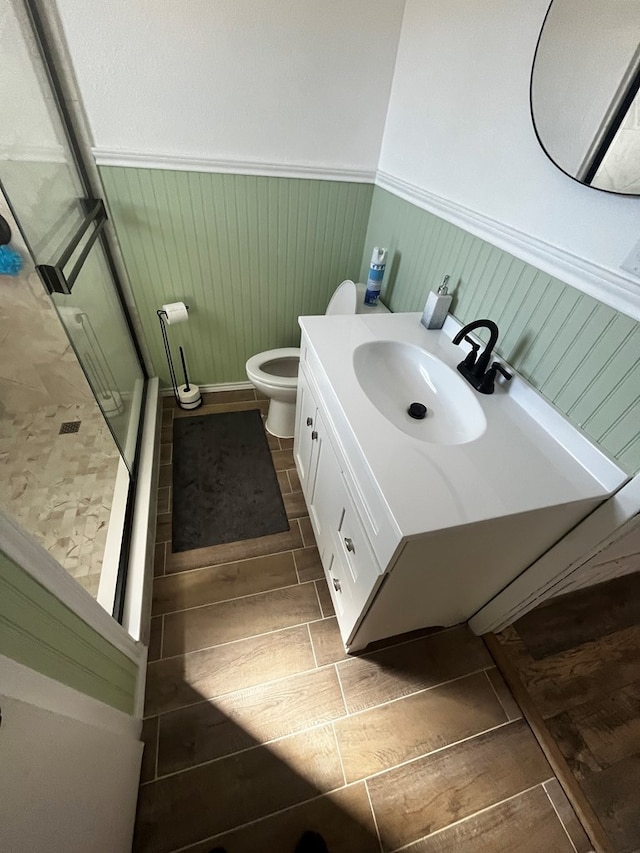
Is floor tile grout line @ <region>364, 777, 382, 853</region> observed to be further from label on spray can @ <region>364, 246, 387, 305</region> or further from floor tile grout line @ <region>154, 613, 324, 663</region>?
label on spray can @ <region>364, 246, 387, 305</region>

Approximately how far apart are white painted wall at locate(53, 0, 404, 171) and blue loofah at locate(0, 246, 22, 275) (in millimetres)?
565

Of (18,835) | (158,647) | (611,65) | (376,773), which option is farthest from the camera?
(158,647)

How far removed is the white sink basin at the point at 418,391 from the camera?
3.23 ft

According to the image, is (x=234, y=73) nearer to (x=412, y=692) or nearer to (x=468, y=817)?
(x=412, y=692)

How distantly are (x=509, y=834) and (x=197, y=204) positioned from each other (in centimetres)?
227

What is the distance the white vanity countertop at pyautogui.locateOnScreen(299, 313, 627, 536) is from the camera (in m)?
0.72

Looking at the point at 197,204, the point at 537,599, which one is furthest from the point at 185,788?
the point at 197,204

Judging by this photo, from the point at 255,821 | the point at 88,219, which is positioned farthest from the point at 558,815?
the point at 88,219

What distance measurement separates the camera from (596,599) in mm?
1428

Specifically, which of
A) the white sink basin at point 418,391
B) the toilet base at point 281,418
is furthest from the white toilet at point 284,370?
the white sink basin at point 418,391

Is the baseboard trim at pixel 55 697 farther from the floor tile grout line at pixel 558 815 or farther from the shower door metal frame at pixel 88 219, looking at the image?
the floor tile grout line at pixel 558 815

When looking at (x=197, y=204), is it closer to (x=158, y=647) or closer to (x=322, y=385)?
(x=322, y=385)

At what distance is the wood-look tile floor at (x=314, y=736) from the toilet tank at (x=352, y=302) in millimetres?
1116

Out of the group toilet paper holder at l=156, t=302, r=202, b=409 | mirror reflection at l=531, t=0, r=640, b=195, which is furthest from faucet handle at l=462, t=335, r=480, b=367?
toilet paper holder at l=156, t=302, r=202, b=409
